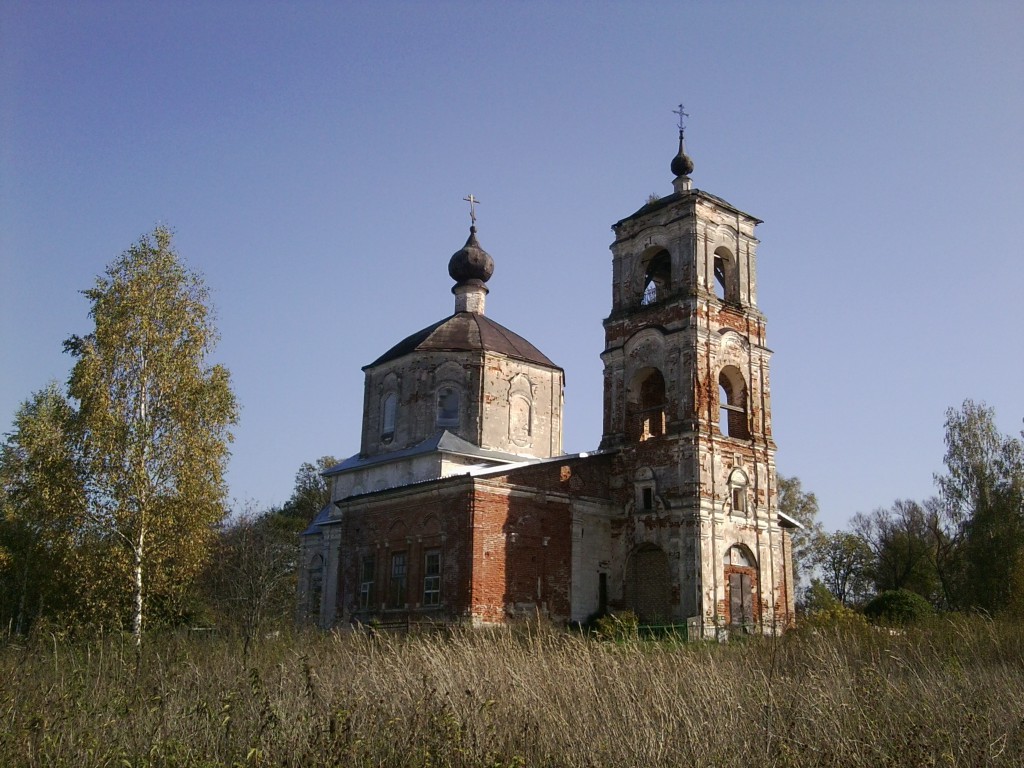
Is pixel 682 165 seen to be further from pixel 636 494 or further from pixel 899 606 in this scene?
pixel 899 606

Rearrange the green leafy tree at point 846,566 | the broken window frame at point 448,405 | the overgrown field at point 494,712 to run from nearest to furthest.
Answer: the overgrown field at point 494,712 < the broken window frame at point 448,405 < the green leafy tree at point 846,566

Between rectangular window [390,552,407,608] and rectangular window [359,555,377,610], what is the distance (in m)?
0.78

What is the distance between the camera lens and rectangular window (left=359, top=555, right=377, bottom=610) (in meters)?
23.4

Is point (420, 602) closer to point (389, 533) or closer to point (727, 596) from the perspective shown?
point (389, 533)

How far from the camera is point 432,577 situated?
21547 millimetres

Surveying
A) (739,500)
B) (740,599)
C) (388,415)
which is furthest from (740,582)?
(388,415)

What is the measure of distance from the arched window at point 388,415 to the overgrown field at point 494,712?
58.9 ft

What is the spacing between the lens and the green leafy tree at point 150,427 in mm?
17906

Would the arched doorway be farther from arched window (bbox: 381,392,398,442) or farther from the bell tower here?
arched window (bbox: 381,392,398,442)

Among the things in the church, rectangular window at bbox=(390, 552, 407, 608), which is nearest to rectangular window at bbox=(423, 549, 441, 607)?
the church

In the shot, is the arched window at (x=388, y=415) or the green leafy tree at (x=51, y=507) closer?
the green leafy tree at (x=51, y=507)

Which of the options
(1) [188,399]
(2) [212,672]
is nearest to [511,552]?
(1) [188,399]

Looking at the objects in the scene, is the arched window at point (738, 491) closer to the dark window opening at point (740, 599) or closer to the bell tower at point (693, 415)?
the bell tower at point (693, 415)

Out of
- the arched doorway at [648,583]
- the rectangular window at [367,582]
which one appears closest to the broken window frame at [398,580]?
the rectangular window at [367,582]
